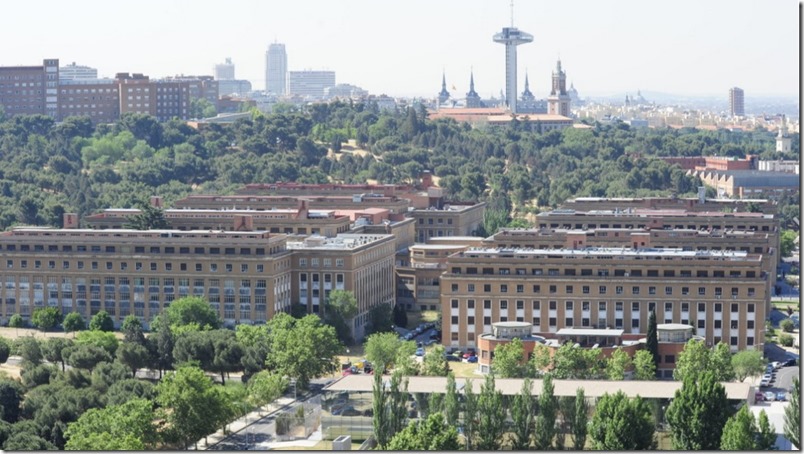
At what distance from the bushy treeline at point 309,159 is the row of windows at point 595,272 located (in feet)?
91.5

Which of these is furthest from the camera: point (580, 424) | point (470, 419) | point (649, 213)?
point (649, 213)

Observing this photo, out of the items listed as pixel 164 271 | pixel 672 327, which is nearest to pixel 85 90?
pixel 164 271

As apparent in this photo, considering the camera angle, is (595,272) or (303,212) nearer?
(595,272)

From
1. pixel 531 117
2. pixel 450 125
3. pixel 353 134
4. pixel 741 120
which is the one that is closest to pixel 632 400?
pixel 353 134

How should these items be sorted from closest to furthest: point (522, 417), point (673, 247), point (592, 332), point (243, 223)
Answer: point (522, 417) < point (592, 332) < point (673, 247) < point (243, 223)

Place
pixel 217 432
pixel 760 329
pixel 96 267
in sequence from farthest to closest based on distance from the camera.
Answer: pixel 96 267, pixel 760 329, pixel 217 432

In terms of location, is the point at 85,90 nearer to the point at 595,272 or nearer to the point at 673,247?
the point at 673,247

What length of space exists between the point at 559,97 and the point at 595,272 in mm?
123741

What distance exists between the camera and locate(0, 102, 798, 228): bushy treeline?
9044cm

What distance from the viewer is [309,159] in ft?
347

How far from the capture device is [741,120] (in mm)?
197000

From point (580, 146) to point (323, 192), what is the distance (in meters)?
42.3

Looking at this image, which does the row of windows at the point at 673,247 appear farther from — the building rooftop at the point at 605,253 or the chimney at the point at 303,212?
the chimney at the point at 303,212

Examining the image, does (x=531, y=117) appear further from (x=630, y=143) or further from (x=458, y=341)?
(x=458, y=341)
